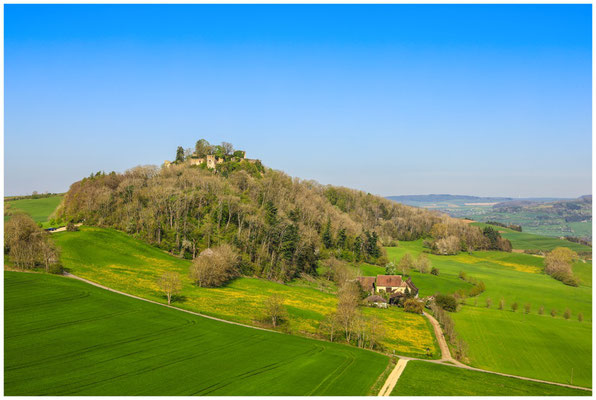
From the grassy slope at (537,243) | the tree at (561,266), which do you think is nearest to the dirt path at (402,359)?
the tree at (561,266)

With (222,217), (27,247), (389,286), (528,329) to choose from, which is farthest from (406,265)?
(27,247)

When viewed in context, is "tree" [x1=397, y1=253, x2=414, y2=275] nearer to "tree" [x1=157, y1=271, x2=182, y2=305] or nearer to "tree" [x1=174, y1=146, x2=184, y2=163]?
"tree" [x1=157, y1=271, x2=182, y2=305]

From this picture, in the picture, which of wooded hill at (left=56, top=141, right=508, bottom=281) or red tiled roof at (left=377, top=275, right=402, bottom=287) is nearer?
red tiled roof at (left=377, top=275, right=402, bottom=287)

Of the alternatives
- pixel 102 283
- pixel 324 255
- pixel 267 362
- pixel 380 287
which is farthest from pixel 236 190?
pixel 267 362

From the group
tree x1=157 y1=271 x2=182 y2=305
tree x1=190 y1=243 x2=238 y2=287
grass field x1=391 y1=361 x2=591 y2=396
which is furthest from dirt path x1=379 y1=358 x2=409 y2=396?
tree x1=190 y1=243 x2=238 y2=287

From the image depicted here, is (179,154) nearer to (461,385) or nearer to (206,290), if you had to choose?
(206,290)

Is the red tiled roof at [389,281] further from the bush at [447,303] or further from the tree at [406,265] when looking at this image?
the tree at [406,265]

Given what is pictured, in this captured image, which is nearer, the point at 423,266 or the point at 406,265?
the point at 406,265
